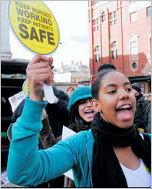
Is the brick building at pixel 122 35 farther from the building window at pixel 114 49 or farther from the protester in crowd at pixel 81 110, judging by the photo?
the protester in crowd at pixel 81 110

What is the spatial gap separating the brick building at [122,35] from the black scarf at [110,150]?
18.1 meters

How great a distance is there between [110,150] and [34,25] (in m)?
0.83

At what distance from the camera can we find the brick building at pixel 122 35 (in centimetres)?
1852

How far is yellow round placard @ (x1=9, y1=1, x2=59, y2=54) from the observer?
1.02 metres

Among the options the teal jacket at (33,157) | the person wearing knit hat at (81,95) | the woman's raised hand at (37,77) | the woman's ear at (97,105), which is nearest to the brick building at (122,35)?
the person wearing knit hat at (81,95)

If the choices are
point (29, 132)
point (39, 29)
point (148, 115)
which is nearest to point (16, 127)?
point (29, 132)

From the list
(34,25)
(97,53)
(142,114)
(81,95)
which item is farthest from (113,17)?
(34,25)

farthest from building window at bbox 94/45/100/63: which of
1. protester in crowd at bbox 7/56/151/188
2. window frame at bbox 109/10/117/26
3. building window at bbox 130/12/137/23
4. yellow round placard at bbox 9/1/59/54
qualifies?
protester in crowd at bbox 7/56/151/188

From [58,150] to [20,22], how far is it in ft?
2.36

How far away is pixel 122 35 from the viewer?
2103 centimetres

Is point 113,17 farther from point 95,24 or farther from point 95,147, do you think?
point 95,147

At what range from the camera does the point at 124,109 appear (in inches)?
40.1

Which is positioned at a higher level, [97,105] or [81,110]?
[97,105]

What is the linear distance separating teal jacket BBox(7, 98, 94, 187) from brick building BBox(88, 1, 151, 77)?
18.3 metres
